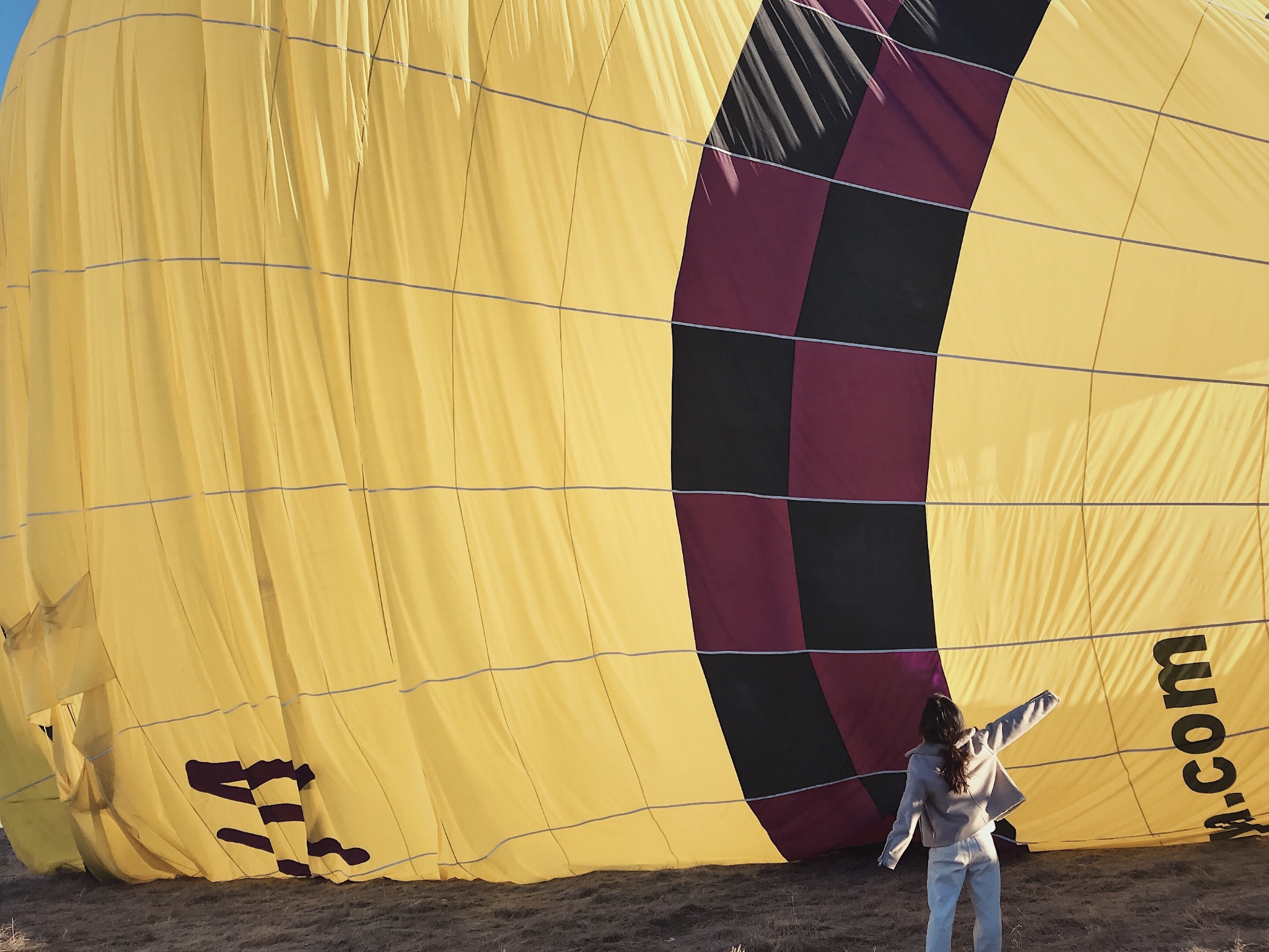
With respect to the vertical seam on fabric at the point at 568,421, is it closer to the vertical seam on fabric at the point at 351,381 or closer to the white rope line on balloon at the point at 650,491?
the white rope line on balloon at the point at 650,491

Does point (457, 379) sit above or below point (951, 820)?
above

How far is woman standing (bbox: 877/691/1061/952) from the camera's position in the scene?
8.15ft

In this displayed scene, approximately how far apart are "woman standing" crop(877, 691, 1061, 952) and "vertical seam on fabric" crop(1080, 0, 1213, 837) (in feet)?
3.70

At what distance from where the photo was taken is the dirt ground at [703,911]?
10.1 feet

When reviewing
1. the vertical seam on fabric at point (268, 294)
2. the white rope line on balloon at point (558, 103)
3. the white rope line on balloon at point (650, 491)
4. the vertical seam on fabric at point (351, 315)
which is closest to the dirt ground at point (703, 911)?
the vertical seam on fabric at point (268, 294)

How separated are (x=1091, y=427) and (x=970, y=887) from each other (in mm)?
1698

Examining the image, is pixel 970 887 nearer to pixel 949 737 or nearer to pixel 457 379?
pixel 949 737

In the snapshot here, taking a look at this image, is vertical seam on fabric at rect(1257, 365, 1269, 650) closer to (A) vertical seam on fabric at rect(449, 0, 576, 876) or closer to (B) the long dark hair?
(B) the long dark hair

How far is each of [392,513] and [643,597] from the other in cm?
90

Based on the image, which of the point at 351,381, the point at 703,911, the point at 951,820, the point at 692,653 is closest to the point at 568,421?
the point at 351,381

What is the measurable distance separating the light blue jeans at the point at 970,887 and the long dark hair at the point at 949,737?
0.45 feet

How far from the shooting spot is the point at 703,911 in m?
3.47

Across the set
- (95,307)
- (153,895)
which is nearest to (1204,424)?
(95,307)

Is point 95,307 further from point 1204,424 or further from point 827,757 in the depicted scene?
point 1204,424
